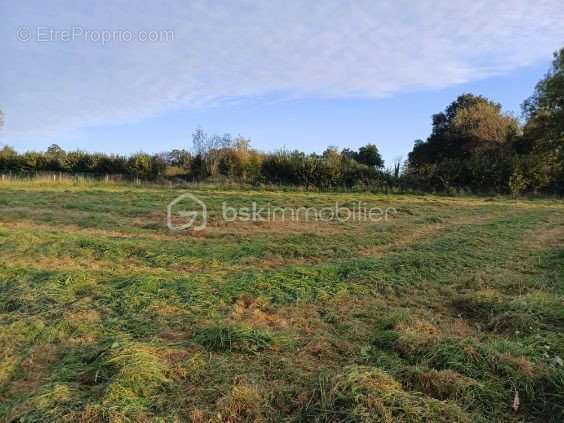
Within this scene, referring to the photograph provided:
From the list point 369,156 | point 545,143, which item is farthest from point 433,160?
point 545,143

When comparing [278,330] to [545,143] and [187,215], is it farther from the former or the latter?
[545,143]

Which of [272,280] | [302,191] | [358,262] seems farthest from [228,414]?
[302,191]

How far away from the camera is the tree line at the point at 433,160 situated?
65.3 feet

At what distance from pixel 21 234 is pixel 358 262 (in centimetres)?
662

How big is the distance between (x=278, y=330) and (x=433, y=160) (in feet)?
94.6

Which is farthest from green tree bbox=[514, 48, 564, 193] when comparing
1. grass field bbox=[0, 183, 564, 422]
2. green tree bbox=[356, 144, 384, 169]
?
grass field bbox=[0, 183, 564, 422]

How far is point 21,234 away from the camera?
6.95 m

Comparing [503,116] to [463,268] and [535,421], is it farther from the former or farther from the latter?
[535,421]

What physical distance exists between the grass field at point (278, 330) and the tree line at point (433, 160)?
1433cm

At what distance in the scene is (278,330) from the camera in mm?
3543

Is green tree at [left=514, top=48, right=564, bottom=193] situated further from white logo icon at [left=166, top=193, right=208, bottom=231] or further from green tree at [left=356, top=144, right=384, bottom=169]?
white logo icon at [left=166, top=193, right=208, bottom=231]

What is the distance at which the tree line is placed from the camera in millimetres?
19906

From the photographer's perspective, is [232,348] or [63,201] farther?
[63,201]

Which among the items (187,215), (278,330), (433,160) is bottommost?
(278,330)
